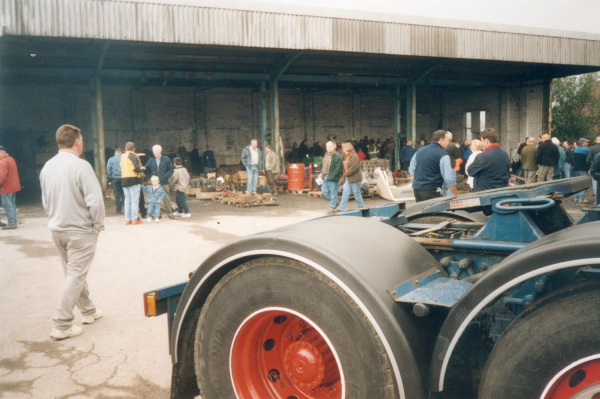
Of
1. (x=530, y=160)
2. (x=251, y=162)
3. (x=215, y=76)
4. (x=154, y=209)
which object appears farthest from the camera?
(x=215, y=76)

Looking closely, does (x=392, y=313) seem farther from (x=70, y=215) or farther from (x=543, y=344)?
(x=70, y=215)

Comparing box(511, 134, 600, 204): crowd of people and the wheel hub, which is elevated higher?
box(511, 134, 600, 204): crowd of people

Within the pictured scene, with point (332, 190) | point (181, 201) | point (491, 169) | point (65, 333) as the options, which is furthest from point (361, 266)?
point (332, 190)

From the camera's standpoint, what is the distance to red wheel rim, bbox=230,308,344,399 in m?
2.65

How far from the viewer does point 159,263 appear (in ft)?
26.5

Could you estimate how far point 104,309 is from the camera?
5887mm

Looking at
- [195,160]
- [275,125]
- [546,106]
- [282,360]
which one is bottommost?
[282,360]

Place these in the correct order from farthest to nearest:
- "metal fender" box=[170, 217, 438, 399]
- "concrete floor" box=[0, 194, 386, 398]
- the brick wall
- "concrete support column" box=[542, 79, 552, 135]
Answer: "concrete support column" box=[542, 79, 552, 135] < the brick wall < "concrete floor" box=[0, 194, 386, 398] < "metal fender" box=[170, 217, 438, 399]

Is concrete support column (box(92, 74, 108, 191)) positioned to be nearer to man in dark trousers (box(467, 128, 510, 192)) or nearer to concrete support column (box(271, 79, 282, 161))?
concrete support column (box(271, 79, 282, 161))

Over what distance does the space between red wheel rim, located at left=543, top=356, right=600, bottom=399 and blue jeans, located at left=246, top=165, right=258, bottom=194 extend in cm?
1492

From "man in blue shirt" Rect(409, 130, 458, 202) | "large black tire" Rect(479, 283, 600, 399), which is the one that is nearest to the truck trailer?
"large black tire" Rect(479, 283, 600, 399)

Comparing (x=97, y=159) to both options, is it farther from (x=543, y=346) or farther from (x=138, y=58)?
(x=543, y=346)

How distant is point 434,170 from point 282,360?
5.71 meters

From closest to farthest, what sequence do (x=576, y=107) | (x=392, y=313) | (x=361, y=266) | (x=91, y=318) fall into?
(x=392, y=313), (x=361, y=266), (x=91, y=318), (x=576, y=107)
